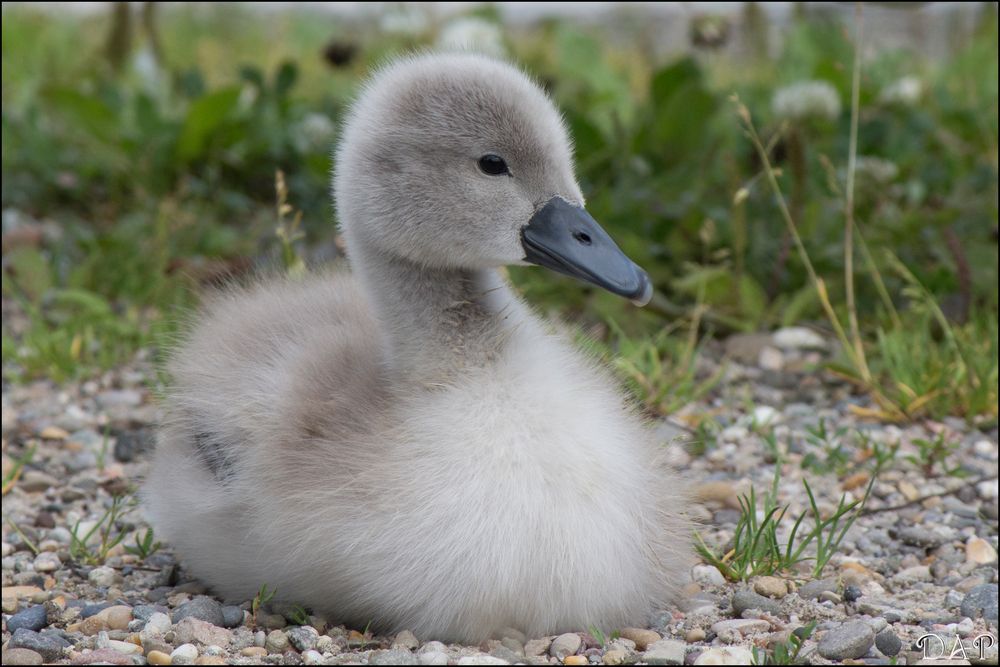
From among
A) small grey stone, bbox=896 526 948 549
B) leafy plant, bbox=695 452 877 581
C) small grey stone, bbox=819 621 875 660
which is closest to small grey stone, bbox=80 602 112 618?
leafy plant, bbox=695 452 877 581

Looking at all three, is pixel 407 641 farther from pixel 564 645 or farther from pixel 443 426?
pixel 443 426

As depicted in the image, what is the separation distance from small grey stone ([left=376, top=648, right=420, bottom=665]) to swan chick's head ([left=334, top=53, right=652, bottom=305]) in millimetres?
931

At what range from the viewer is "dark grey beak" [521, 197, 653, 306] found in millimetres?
3041

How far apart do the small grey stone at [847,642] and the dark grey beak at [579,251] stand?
0.86 meters

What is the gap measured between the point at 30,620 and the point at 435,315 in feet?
4.03

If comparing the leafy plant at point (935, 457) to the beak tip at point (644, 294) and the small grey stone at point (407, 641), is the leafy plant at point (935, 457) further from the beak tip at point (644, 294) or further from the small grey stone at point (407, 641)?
the small grey stone at point (407, 641)

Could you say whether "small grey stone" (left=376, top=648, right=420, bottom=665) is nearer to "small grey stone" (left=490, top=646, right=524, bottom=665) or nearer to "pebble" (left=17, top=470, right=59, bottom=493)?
"small grey stone" (left=490, top=646, right=524, bottom=665)

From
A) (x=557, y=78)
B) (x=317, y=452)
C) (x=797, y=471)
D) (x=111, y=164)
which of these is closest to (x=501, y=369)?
(x=317, y=452)

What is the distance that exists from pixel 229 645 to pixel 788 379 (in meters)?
2.79

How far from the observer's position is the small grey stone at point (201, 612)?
3.16 m

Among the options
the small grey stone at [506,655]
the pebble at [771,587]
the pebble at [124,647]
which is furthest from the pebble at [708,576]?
the pebble at [124,647]

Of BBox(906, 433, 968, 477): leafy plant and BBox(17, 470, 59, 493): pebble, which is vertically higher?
BBox(906, 433, 968, 477): leafy plant

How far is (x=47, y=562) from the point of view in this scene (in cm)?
363

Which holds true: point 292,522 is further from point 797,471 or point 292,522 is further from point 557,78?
point 557,78
